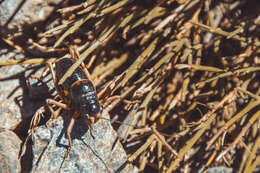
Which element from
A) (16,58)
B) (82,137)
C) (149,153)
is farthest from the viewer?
(16,58)

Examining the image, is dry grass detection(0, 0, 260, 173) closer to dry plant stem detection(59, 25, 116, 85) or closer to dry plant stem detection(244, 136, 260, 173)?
dry plant stem detection(244, 136, 260, 173)

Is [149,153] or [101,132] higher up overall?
[101,132]

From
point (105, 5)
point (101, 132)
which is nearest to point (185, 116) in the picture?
point (101, 132)

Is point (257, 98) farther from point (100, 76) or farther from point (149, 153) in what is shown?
point (100, 76)

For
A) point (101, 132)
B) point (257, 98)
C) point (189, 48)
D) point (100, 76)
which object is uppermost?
point (100, 76)

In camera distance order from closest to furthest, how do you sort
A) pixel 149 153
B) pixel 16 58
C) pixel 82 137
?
1. pixel 82 137
2. pixel 149 153
3. pixel 16 58

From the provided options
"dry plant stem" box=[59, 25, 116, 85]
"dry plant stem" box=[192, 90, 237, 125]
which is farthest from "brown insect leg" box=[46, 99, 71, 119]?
"dry plant stem" box=[192, 90, 237, 125]

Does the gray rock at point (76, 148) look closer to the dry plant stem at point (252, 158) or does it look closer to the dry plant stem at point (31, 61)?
the dry plant stem at point (31, 61)

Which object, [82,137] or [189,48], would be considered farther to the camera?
[189,48]

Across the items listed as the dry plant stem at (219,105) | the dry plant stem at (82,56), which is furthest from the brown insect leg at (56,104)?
the dry plant stem at (219,105)
